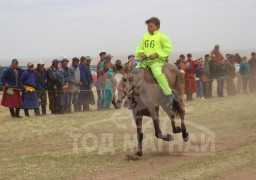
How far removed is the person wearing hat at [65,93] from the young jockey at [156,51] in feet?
25.3

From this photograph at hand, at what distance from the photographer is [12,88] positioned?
1664 cm

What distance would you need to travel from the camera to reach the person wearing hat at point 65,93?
57.3ft

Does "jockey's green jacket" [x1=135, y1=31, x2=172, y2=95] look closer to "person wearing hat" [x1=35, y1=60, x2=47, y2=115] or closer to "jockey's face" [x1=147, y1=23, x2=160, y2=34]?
A: "jockey's face" [x1=147, y1=23, x2=160, y2=34]

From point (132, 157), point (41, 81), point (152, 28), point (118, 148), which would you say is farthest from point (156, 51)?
point (41, 81)

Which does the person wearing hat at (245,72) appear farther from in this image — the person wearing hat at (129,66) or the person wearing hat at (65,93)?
the person wearing hat at (129,66)

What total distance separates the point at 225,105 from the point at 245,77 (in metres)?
6.68

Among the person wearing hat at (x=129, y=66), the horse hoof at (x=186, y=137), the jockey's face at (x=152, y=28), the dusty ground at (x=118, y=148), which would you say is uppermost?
the jockey's face at (x=152, y=28)

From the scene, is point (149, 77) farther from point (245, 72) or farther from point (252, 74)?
point (252, 74)

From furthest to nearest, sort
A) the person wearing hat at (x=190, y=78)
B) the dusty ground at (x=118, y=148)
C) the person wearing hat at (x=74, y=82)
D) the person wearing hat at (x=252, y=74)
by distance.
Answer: the person wearing hat at (x=252, y=74) < the person wearing hat at (x=190, y=78) < the person wearing hat at (x=74, y=82) < the dusty ground at (x=118, y=148)

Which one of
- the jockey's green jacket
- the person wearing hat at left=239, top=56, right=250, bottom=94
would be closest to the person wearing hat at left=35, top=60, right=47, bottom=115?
the jockey's green jacket

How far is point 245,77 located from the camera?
1027 inches

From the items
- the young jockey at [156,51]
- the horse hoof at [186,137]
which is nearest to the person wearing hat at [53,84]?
the horse hoof at [186,137]

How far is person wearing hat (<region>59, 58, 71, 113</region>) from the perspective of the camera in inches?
688

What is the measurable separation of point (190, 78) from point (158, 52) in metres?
12.8
